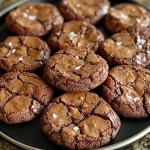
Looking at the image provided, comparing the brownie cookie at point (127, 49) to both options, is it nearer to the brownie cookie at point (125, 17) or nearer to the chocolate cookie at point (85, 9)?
the brownie cookie at point (125, 17)

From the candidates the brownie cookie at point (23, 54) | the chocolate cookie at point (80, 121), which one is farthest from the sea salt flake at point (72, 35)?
the chocolate cookie at point (80, 121)

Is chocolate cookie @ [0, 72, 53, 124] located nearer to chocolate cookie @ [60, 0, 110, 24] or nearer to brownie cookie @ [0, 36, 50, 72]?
brownie cookie @ [0, 36, 50, 72]

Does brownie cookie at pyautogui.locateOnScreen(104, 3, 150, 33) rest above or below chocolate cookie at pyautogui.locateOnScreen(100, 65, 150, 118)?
above

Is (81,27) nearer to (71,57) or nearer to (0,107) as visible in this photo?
(71,57)

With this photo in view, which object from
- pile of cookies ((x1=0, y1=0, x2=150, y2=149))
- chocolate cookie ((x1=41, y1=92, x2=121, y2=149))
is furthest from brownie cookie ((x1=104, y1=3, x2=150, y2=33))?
chocolate cookie ((x1=41, y1=92, x2=121, y2=149))

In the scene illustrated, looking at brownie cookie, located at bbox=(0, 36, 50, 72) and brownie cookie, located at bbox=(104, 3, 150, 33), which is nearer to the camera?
brownie cookie, located at bbox=(0, 36, 50, 72)

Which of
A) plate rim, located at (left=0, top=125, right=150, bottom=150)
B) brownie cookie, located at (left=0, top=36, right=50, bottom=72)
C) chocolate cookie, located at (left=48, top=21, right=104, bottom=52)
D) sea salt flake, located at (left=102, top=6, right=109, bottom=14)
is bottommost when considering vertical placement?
plate rim, located at (left=0, top=125, right=150, bottom=150)

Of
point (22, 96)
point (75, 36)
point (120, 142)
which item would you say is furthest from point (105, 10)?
point (120, 142)
